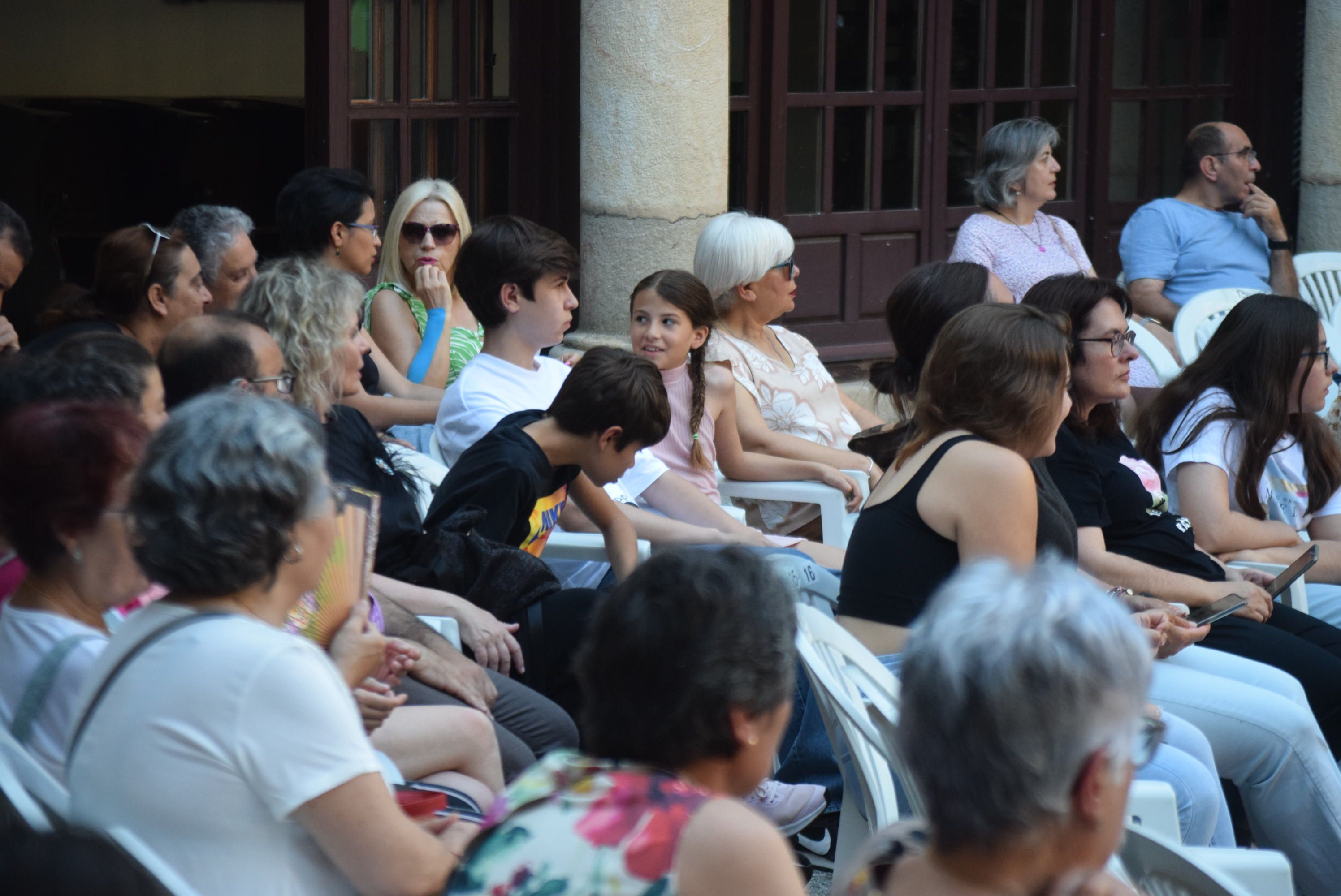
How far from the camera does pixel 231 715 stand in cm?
175

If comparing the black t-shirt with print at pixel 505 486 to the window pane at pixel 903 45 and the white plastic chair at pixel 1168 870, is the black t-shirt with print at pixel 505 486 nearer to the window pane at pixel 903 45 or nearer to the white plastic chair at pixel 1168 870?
the white plastic chair at pixel 1168 870

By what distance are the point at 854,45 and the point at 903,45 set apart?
11.0 inches

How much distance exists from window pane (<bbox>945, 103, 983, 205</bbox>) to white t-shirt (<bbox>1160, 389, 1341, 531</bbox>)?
337cm

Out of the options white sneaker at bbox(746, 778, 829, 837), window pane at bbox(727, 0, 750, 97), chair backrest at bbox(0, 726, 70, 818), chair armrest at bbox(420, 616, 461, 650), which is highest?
window pane at bbox(727, 0, 750, 97)

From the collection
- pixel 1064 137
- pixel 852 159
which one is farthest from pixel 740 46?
pixel 1064 137

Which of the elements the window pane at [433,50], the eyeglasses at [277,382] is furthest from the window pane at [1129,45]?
the eyeglasses at [277,382]

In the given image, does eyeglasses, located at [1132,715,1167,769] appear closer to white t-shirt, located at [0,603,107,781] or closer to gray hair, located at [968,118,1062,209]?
white t-shirt, located at [0,603,107,781]

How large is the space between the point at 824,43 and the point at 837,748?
4874 mm

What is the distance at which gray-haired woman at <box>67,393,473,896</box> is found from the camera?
5.78 ft

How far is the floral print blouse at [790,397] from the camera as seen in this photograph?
4809 millimetres

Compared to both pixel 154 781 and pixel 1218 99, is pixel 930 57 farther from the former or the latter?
pixel 154 781

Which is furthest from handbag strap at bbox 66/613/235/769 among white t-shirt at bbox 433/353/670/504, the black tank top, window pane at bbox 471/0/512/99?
window pane at bbox 471/0/512/99

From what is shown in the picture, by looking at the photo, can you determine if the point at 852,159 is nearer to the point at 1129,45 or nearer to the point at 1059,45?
the point at 1059,45

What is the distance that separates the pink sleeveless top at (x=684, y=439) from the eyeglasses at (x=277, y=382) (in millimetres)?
1509
